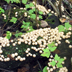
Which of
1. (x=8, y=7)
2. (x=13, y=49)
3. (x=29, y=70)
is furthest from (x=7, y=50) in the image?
(x=8, y=7)

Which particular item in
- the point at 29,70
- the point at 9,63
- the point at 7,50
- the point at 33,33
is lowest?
the point at 29,70

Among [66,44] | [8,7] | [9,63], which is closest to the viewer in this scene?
[9,63]

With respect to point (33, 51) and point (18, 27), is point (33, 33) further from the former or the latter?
point (18, 27)

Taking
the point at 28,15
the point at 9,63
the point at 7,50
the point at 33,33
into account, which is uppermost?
the point at 28,15

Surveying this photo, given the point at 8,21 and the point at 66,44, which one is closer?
the point at 66,44

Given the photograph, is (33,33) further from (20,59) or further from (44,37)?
(20,59)

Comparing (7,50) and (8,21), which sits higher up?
(8,21)

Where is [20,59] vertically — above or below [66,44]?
below

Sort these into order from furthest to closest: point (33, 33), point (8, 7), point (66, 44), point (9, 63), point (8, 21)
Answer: point (8, 7), point (8, 21), point (33, 33), point (66, 44), point (9, 63)

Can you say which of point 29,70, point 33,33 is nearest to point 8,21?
point 33,33
